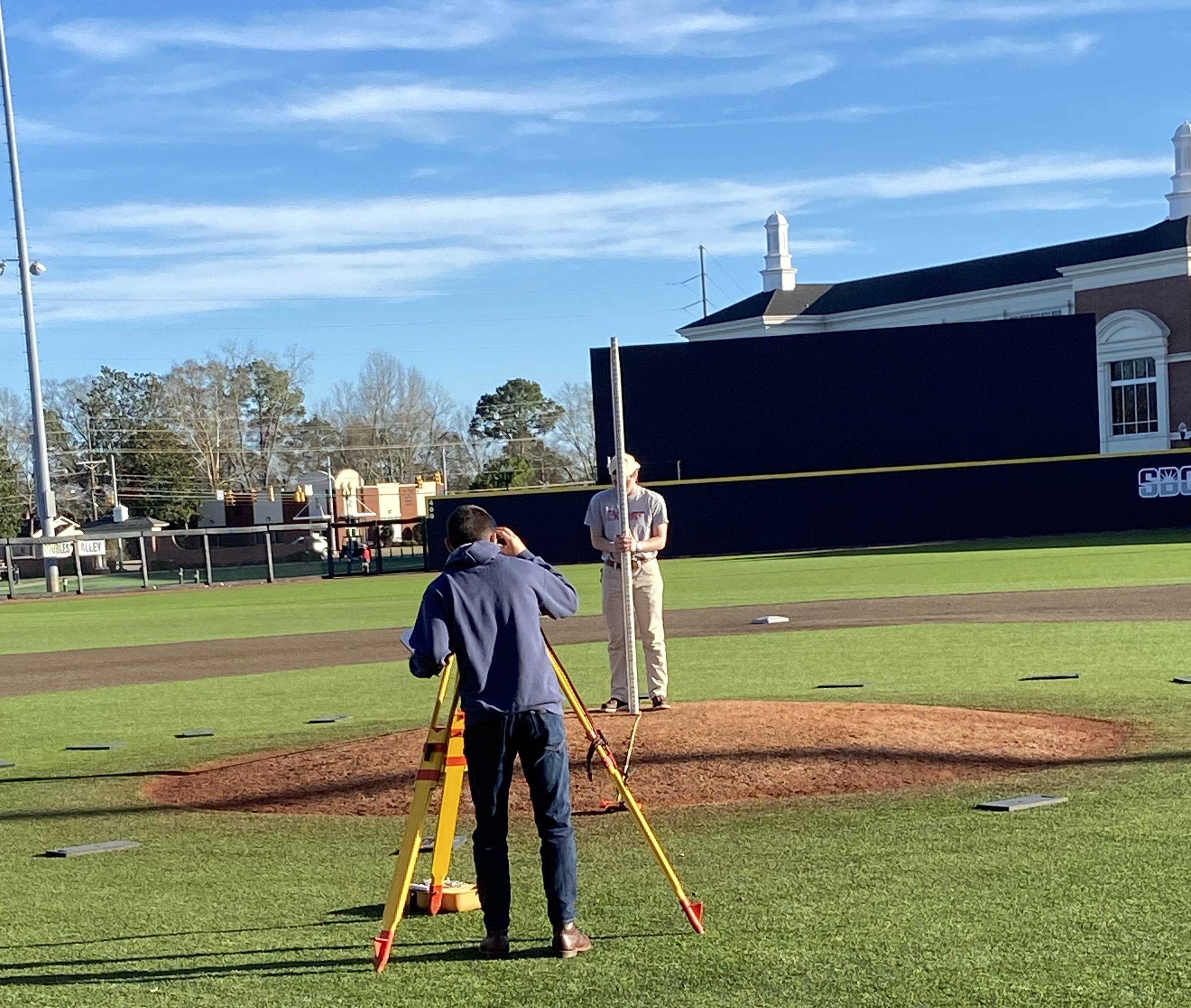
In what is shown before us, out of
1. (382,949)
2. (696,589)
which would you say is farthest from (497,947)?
(696,589)

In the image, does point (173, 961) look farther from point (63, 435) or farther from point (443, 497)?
point (63, 435)

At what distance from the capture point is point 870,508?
4706 centimetres

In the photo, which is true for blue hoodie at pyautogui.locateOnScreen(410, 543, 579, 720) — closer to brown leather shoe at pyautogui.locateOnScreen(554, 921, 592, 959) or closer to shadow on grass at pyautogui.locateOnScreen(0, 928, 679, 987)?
brown leather shoe at pyautogui.locateOnScreen(554, 921, 592, 959)

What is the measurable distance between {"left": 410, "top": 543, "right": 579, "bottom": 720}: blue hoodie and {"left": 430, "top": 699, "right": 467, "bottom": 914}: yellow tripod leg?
9.7 inches

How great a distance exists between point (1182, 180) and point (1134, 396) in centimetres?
976

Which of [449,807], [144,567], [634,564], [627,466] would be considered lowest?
[144,567]

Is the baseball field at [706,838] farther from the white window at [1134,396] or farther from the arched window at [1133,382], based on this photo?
the white window at [1134,396]

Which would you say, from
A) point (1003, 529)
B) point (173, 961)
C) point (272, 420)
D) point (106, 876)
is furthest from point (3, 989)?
point (272, 420)

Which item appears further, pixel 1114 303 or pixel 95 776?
pixel 1114 303

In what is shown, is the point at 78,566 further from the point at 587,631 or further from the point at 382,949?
the point at 382,949

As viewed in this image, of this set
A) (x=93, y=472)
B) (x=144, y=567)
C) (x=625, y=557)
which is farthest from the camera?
(x=93, y=472)

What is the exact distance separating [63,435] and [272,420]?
599 inches

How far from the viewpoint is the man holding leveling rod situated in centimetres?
1116

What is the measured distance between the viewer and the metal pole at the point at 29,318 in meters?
48.1
